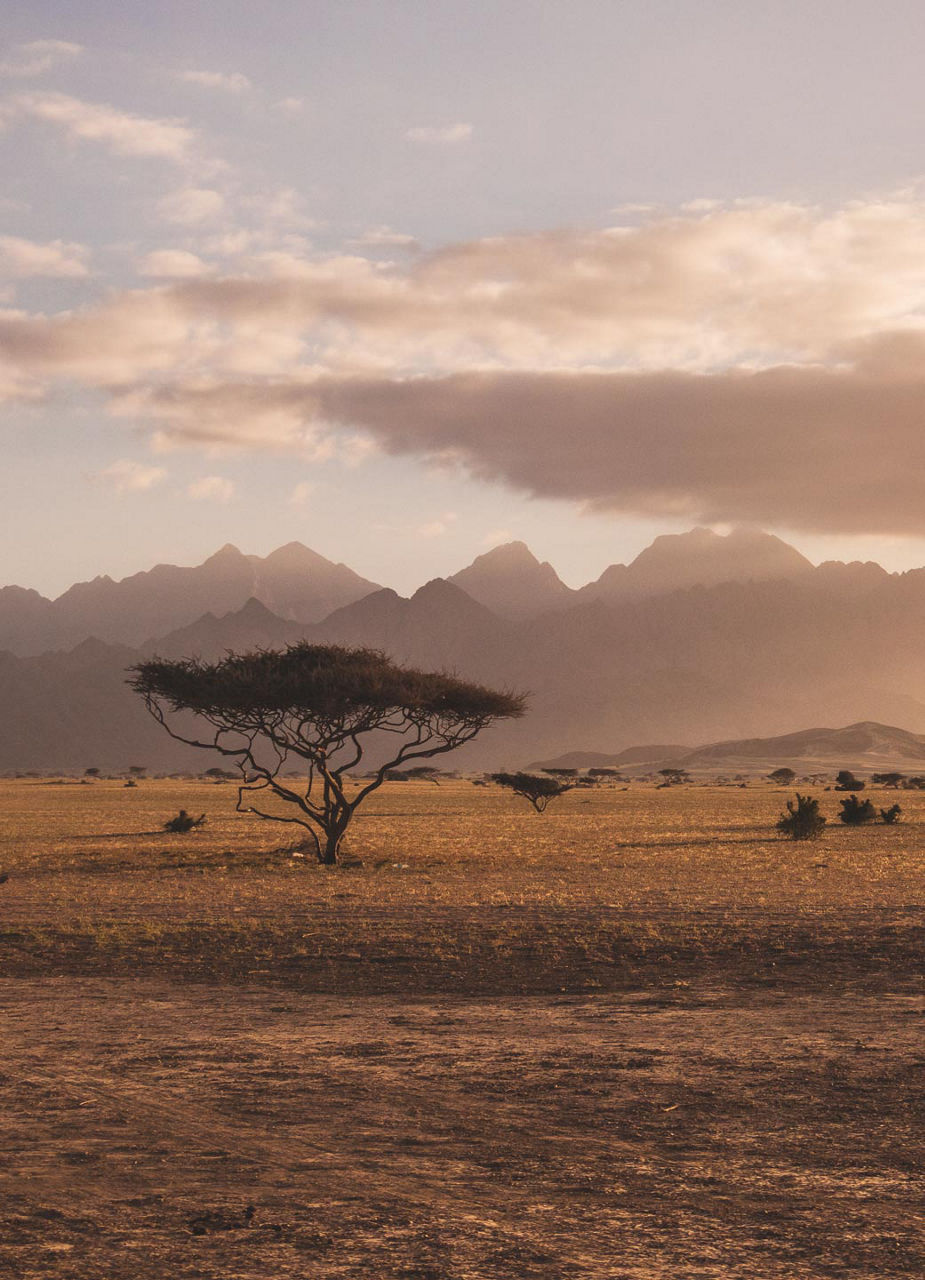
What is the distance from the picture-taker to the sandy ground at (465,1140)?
685 cm

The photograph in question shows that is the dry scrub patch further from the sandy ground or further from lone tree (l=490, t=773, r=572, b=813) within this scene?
lone tree (l=490, t=773, r=572, b=813)

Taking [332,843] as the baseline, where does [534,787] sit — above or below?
below

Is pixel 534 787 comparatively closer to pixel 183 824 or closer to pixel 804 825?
pixel 183 824

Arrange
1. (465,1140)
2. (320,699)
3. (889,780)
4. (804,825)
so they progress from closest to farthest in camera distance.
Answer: (465,1140) < (320,699) < (804,825) < (889,780)

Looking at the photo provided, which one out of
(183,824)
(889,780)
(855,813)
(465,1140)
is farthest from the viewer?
(889,780)

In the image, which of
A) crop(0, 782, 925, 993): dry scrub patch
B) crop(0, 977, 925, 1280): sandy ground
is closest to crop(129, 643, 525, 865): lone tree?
crop(0, 782, 925, 993): dry scrub patch

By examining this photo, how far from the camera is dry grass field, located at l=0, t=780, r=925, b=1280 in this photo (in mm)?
7004

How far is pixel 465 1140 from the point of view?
895 cm

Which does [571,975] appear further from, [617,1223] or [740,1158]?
[617,1223]

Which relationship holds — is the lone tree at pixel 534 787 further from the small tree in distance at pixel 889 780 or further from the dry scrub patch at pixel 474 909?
the small tree in distance at pixel 889 780

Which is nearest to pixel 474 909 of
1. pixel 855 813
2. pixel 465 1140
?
pixel 465 1140

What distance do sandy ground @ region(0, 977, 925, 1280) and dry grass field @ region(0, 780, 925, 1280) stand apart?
32 millimetres

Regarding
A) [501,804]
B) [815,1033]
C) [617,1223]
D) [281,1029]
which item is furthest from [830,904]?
[501,804]

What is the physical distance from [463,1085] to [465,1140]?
164cm
